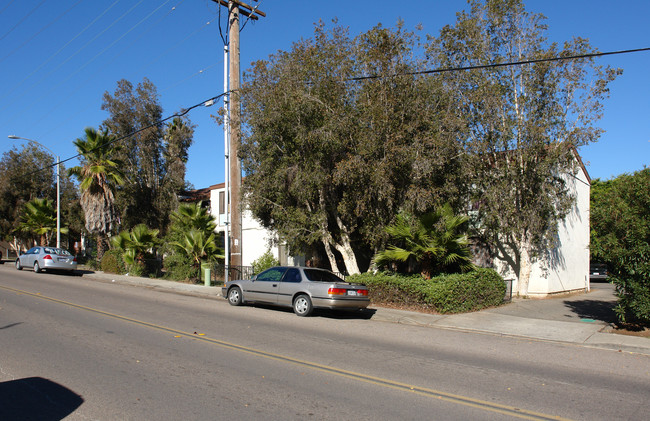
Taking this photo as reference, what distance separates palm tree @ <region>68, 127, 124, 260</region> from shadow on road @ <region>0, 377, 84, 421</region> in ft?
72.5

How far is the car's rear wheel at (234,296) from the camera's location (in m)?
15.0

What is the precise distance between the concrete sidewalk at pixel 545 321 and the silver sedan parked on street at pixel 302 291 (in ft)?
3.95

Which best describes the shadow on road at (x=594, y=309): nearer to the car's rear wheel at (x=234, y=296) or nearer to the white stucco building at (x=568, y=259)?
the white stucco building at (x=568, y=259)

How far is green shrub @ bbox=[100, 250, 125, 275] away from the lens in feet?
86.5

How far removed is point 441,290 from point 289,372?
804cm

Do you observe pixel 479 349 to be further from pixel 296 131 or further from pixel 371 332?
pixel 296 131

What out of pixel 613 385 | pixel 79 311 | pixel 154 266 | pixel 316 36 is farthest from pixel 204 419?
pixel 154 266

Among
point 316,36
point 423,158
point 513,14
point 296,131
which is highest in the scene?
point 513,14

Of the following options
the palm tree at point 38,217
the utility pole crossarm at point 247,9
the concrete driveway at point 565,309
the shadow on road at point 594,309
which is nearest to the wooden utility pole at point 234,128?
the utility pole crossarm at point 247,9

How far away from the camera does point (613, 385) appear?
6.82 m

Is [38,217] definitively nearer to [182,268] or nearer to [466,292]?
[182,268]

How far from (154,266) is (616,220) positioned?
21500 millimetres

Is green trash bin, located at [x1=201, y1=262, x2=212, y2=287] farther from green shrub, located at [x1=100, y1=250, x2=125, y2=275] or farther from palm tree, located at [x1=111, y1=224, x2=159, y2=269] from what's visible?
green shrub, located at [x1=100, y1=250, x2=125, y2=275]

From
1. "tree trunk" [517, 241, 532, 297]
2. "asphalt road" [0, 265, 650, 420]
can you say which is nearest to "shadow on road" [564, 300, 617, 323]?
"tree trunk" [517, 241, 532, 297]
